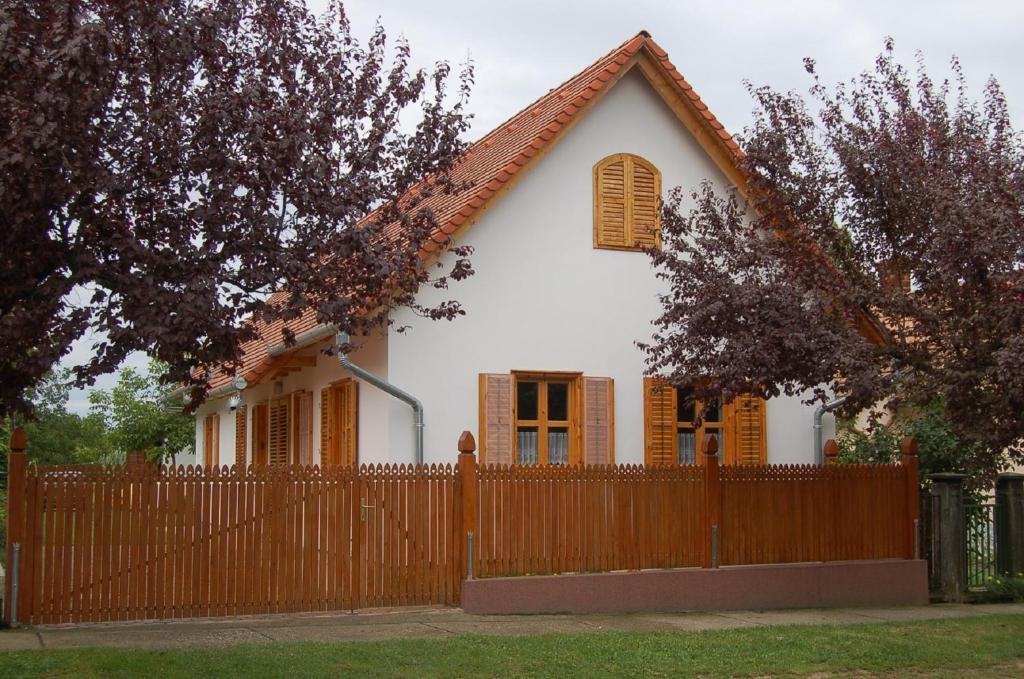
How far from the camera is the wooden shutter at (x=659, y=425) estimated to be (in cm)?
1670

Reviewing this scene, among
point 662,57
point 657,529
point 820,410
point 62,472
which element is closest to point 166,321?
point 62,472

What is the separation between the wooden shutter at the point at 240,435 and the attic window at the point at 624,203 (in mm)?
9566

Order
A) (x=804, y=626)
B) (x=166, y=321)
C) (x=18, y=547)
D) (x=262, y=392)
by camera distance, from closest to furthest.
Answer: (x=166, y=321) → (x=18, y=547) → (x=804, y=626) → (x=262, y=392)

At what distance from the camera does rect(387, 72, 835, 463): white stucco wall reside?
15.4 m

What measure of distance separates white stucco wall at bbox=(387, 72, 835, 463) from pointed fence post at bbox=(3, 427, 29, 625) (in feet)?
15.8

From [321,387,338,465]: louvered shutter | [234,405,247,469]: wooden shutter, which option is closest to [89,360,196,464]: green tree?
[234,405,247,469]: wooden shutter

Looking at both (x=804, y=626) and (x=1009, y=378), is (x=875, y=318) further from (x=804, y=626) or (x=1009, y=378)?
(x=804, y=626)

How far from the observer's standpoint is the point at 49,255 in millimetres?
9180

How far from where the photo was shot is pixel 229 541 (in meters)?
12.3

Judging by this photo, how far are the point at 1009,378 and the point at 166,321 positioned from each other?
304 inches

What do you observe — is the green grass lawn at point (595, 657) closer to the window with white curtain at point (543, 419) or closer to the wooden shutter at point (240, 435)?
the window with white curtain at point (543, 419)

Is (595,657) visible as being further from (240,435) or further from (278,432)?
(240,435)

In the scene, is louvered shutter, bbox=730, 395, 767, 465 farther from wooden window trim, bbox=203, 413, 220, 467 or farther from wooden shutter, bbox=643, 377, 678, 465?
wooden window trim, bbox=203, 413, 220, 467

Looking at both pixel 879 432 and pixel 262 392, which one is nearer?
pixel 879 432
